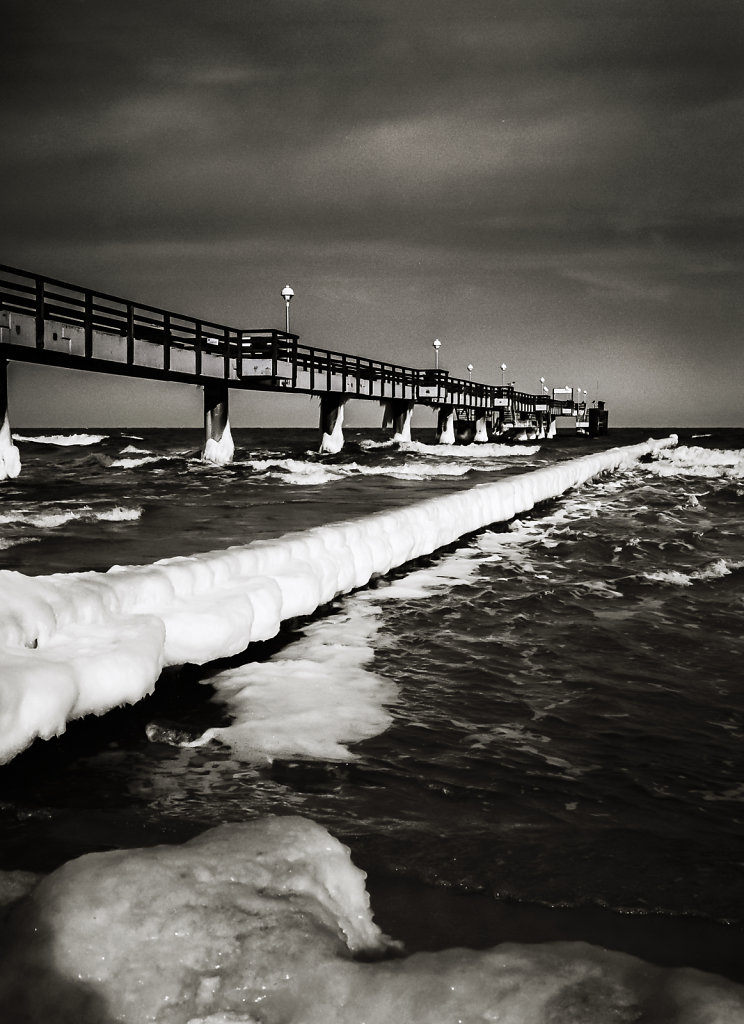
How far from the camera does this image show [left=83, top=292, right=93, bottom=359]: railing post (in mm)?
19375

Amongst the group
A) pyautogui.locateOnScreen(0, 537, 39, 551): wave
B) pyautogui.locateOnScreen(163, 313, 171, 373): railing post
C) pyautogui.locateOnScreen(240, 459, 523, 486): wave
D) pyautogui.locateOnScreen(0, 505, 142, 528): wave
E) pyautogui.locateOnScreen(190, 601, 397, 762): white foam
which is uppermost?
pyautogui.locateOnScreen(163, 313, 171, 373): railing post

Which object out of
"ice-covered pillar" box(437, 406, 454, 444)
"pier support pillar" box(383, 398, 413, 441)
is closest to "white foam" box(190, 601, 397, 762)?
"pier support pillar" box(383, 398, 413, 441)

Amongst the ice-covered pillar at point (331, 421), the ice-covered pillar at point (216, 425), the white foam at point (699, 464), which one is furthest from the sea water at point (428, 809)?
the ice-covered pillar at point (331, 421)

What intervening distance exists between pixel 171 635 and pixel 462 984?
3114 millimetres

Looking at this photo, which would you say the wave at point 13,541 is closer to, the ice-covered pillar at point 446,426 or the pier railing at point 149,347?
the pier railing at point 149,347

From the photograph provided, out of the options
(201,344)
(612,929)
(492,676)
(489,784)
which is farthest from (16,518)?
(201,344)

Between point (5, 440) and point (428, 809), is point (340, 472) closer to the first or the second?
point (5, 440)

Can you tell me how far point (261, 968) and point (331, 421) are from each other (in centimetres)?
3683

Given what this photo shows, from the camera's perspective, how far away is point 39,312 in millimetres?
18016

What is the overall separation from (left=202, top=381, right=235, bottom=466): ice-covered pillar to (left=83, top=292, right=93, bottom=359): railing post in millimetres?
8014

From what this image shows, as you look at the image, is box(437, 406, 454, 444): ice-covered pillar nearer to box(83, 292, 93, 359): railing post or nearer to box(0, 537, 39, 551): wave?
box(83, 292, 93, 359): railing post

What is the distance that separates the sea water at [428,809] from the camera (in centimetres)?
203

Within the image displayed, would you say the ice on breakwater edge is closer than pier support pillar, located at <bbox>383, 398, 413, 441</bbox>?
Yes

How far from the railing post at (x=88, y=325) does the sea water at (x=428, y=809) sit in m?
13.7
